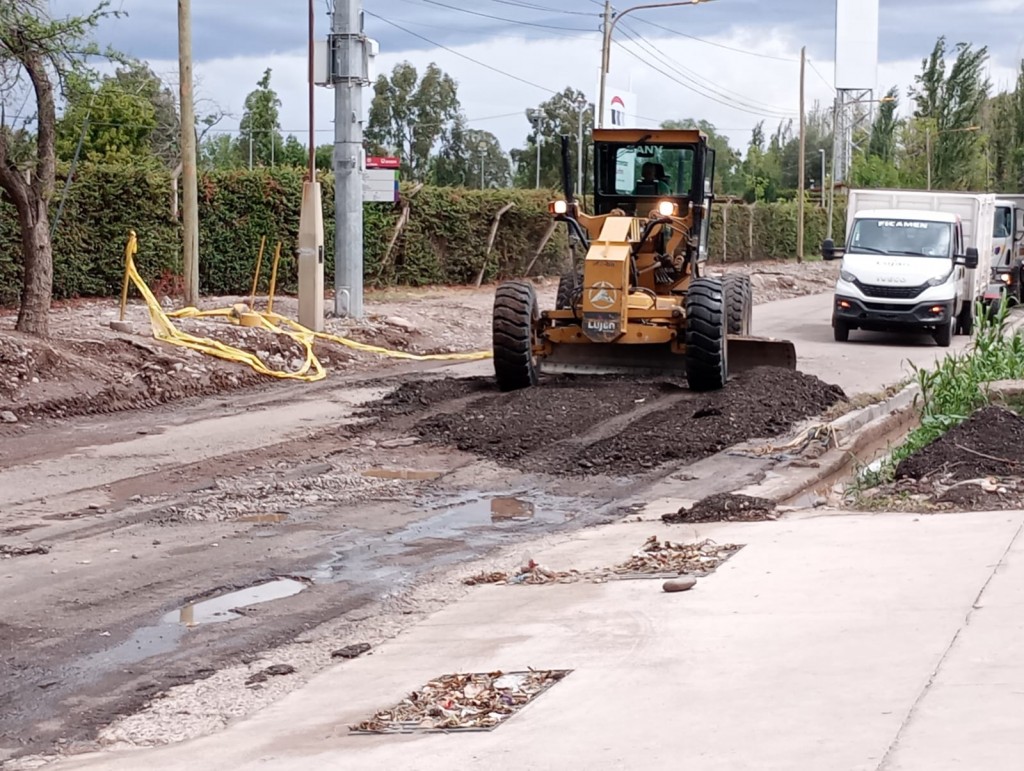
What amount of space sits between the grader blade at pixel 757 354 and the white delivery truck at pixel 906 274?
20.9 ft

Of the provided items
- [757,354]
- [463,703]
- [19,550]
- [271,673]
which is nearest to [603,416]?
[757,354]

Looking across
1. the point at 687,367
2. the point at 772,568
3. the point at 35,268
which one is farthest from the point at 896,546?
the point at 35,268

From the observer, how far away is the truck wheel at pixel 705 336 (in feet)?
50.2

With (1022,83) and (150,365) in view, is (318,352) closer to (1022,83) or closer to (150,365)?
(150,365)

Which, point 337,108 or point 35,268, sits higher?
point 337,108

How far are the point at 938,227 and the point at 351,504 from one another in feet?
54.0

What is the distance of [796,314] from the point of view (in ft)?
102

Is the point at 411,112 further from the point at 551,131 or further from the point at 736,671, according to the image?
the point at 736,671

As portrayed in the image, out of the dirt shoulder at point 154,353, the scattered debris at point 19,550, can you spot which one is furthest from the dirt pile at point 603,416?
the scattered debris at point 19,550

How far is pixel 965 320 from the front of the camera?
86.5 feet

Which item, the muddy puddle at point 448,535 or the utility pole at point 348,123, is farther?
the utility pole at point 348,123

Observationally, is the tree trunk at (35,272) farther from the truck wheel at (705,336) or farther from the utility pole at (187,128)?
the truck wheel at (705,336)

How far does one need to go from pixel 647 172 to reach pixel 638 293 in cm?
191

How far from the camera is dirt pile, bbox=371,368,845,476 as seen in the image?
1258 centimetres
